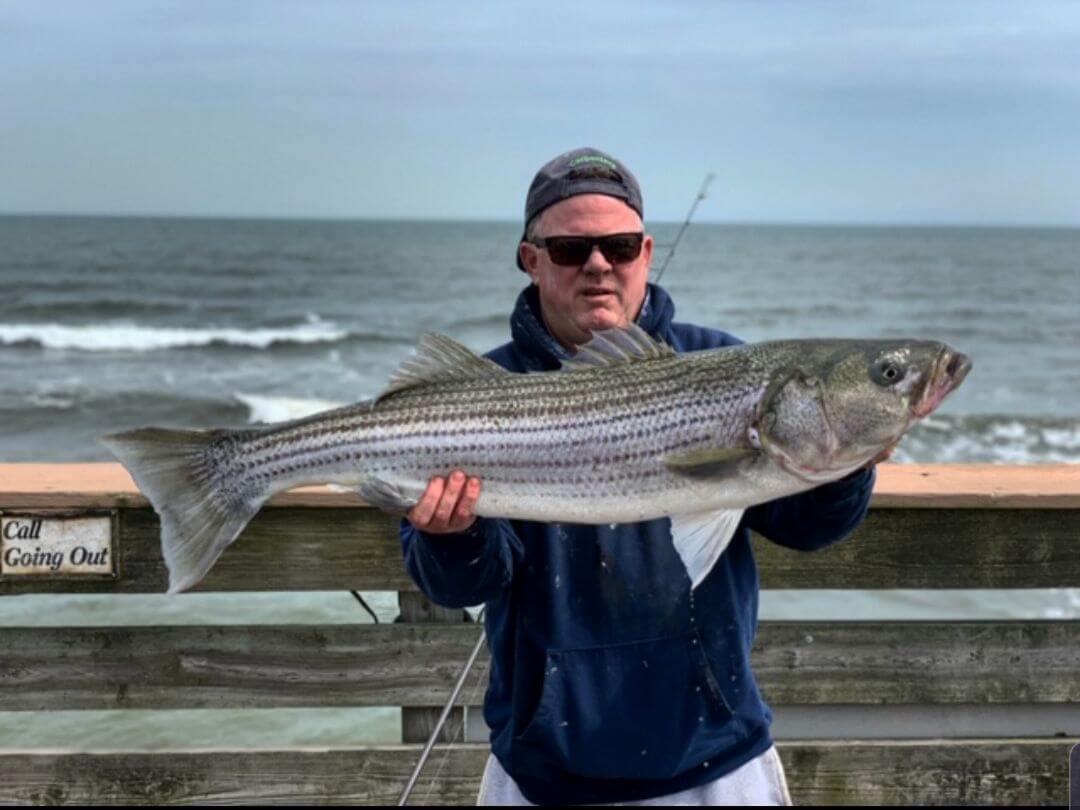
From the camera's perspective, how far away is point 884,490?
154 inches

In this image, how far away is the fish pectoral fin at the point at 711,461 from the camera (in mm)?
2912

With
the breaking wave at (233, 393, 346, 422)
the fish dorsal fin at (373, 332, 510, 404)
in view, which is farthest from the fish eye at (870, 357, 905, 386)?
the breaking wave at (233, 393, 346, 422)

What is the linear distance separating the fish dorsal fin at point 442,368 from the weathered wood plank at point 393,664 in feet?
3.74

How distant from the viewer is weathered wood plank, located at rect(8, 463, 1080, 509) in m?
3.77

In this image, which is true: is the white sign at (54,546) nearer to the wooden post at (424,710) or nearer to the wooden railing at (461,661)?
the wooden railing at (461,661)

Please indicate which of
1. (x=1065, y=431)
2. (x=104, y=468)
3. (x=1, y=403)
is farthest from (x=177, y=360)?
(x=104, y=468)

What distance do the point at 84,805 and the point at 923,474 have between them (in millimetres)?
3090

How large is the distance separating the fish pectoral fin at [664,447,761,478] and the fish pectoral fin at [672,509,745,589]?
0.10m

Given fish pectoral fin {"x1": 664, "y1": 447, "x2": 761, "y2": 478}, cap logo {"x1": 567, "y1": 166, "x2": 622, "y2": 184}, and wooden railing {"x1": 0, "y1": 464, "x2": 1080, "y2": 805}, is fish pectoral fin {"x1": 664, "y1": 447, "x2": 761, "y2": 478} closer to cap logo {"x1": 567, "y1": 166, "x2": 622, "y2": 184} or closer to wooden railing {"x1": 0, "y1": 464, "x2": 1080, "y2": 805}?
cap logo {"x1": 567, "y1": 166, "x2": 622, "y2": 184}

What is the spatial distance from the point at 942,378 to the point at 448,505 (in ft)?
4.25

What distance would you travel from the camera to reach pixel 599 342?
312cm

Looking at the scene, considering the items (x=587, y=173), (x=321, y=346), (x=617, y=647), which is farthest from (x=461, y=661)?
(x=321, y=346)

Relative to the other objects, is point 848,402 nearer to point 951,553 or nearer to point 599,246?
point 599,246

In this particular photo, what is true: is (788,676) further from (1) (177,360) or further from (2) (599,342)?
(1) (177,360)
